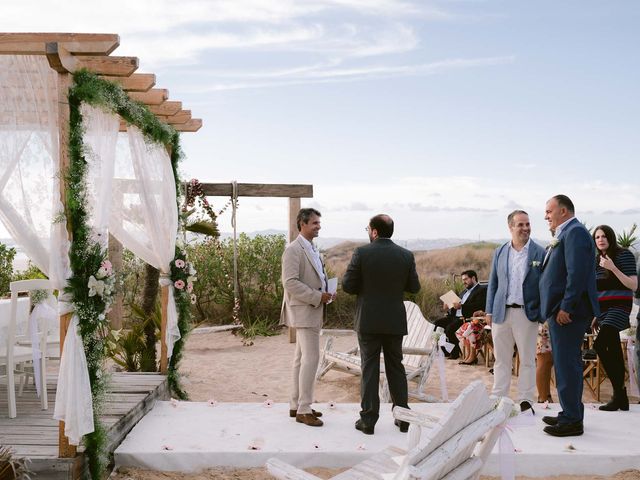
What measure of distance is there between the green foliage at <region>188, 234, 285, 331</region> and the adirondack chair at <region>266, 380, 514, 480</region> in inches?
394

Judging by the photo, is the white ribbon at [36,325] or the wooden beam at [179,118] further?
the wooden beam at [179,118]

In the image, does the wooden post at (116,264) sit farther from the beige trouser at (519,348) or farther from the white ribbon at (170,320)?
the beige trouser at (519,348)

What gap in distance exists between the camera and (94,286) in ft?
15.2

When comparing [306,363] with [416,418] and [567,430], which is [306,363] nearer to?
[416,418]

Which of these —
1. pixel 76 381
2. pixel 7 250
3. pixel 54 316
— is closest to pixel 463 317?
pixel 54 316

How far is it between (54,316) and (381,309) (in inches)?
128

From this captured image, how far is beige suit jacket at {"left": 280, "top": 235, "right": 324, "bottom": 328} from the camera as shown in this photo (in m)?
5.44

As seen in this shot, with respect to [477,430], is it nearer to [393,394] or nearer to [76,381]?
[393,394]

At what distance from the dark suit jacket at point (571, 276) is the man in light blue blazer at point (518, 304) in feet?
0.91

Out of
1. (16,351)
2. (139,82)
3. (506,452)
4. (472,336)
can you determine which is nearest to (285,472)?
(506,452)

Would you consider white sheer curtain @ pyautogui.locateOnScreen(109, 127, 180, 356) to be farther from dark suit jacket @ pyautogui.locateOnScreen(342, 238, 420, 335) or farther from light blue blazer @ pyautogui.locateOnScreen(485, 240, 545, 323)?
light blue blazer @ pyautogui.locateOnScreen(485, 240, 545, 323)

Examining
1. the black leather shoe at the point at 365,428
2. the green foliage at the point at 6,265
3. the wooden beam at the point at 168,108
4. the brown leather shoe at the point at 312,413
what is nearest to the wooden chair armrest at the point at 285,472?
the black leather shoe at the point at 365,428

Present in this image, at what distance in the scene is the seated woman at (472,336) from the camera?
878 cm

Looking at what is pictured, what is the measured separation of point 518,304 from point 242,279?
28.7 ft
